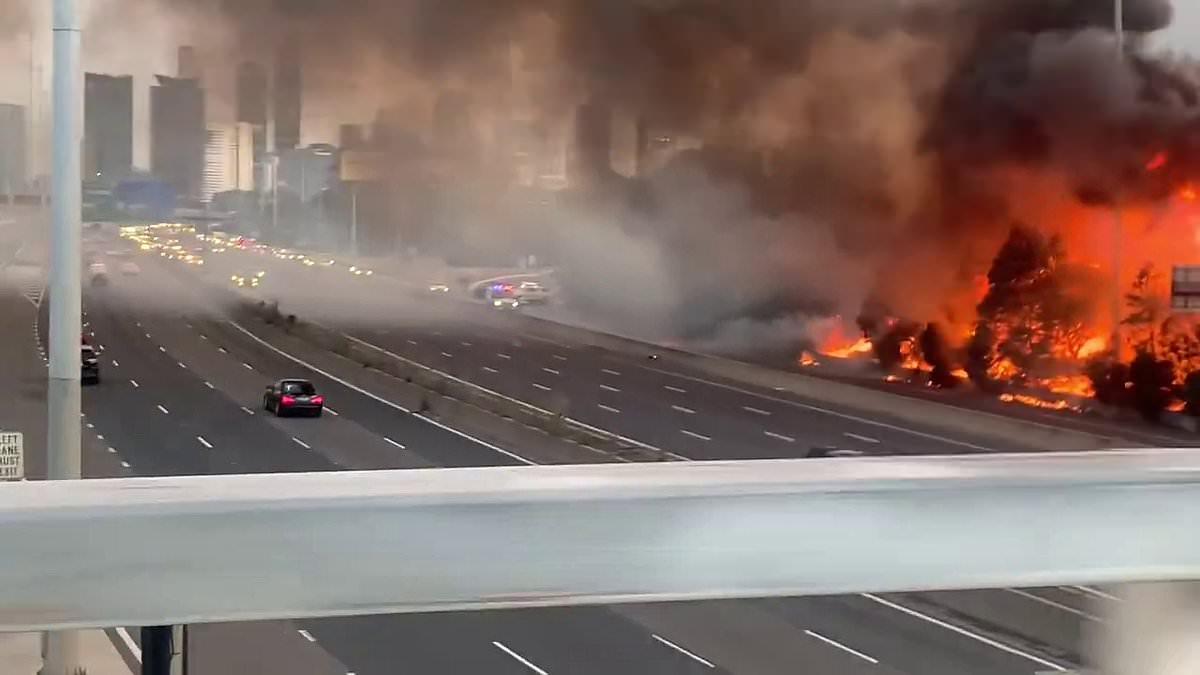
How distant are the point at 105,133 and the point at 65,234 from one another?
0.20m

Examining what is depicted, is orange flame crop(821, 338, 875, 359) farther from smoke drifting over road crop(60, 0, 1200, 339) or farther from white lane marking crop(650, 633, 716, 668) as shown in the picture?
white lane marking crop(650, 633, 716, 668)

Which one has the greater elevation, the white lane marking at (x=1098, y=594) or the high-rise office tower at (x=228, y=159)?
the high-rise office tower at (x=228, y=159)

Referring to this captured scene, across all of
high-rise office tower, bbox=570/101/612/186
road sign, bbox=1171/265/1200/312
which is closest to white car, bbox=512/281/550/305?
high-rise office tower, bbox=570/101/612/186

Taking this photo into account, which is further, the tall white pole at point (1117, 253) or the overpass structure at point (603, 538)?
the tall white pole at point (1117, 253)

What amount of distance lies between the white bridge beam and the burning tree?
2.11 meters

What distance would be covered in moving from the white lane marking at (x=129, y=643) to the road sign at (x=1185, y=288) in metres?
2.71

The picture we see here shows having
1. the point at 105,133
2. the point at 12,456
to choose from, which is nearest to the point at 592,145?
the point at 105,133

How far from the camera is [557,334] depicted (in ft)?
8.45

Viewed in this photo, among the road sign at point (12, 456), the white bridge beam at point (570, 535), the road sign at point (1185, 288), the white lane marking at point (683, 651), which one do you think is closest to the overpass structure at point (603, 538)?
the white bridge beam at point (570, 535)

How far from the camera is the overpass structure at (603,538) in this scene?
570 mm

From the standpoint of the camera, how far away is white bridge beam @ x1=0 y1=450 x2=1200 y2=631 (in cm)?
57

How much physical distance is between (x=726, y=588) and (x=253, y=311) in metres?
1.93

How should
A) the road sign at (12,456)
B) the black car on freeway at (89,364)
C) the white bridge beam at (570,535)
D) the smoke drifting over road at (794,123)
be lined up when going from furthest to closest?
the smoke drifting over road at (794,123)
the black car on freeway at (89,364)
the road sign at (12,456)
the white bridge beam at (570,535)

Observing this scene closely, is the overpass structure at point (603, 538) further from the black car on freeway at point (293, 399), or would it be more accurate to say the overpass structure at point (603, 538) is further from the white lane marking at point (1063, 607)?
the black car on freeway at point (293, 399)
